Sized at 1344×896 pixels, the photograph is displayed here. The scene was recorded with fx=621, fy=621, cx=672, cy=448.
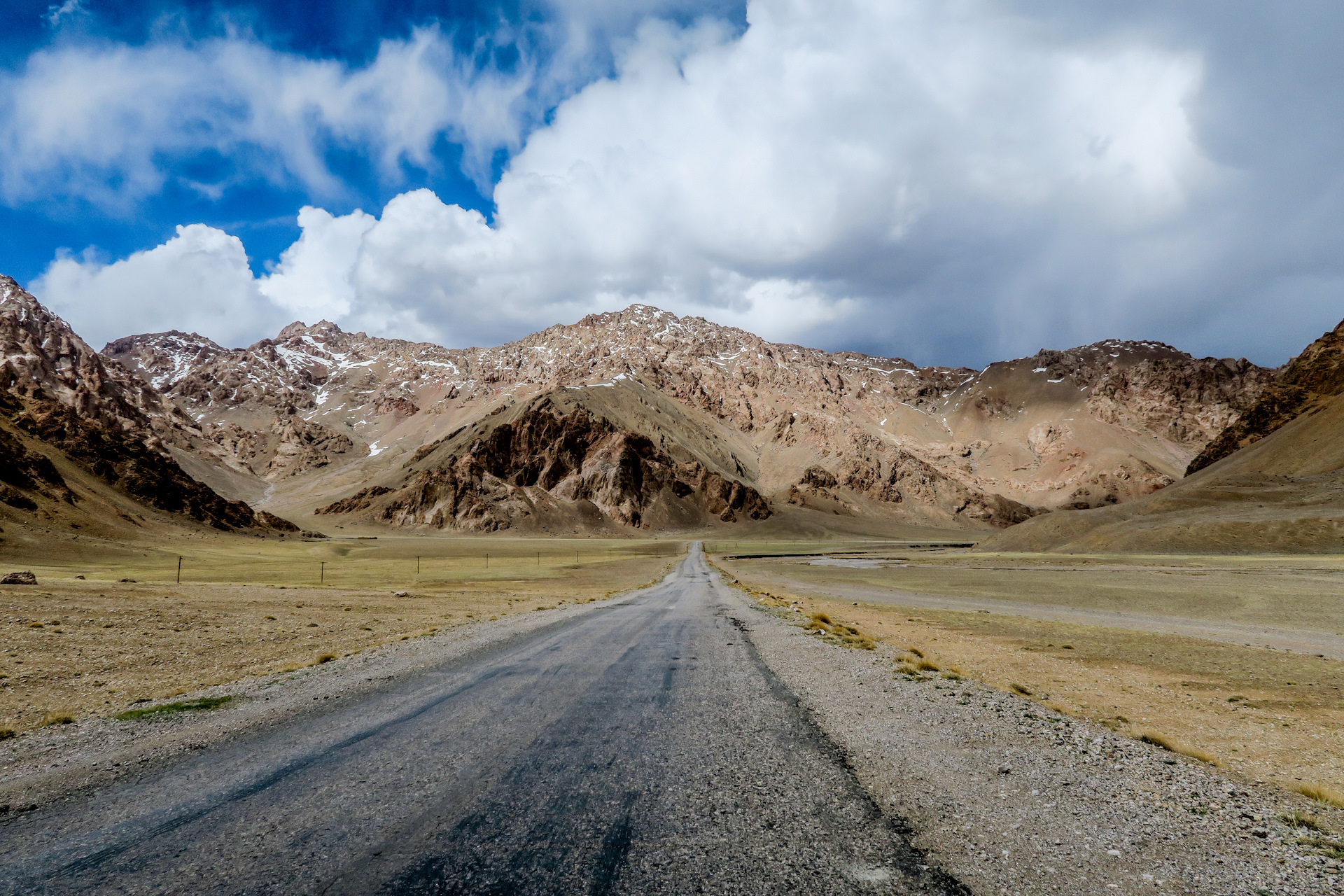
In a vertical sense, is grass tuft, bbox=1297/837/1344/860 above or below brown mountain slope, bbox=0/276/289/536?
below

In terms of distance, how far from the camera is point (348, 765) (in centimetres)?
689

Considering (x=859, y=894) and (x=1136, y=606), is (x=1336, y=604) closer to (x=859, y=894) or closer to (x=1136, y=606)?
(x=1136, y=606)

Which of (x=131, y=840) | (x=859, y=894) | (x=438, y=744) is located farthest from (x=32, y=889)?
(x=859, y=894)

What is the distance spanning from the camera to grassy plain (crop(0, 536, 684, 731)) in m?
12.8

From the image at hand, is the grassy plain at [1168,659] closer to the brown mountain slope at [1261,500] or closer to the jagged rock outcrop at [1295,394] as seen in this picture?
the brown mountain slope at [1261,500]

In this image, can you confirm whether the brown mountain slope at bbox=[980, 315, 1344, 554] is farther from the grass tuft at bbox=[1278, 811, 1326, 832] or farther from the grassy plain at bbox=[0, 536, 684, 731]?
the grass tuft at bbox=[1278, 811, 1326, 832]

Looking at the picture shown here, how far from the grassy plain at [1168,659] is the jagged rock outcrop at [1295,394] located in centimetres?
11273

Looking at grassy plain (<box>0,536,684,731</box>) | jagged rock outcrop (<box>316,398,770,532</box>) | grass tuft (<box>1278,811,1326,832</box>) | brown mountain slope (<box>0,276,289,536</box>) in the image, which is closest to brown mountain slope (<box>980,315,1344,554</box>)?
grassy plain (<box>0,536,684,731</box>)

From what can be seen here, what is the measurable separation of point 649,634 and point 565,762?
1257 centimetres

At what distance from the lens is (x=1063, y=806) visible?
19.2 ft

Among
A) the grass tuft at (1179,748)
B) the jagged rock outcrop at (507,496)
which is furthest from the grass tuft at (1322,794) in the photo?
the jagged rock outcrop at (507,496)

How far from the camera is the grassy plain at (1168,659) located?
9588mm

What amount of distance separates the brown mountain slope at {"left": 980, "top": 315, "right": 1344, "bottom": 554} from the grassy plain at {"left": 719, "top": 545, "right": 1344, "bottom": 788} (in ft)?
106

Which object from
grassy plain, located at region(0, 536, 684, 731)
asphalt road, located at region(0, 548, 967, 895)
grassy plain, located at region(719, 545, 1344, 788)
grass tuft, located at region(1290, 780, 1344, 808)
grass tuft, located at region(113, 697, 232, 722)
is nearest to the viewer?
asphalt road, located at region(0, 548, 967, 895)
